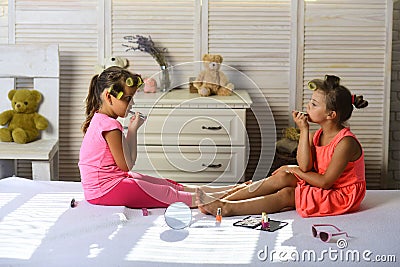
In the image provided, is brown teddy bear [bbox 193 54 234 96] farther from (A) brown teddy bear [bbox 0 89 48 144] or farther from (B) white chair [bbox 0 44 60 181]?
(A) brown teddy bear [bbox 0 89 48 144]

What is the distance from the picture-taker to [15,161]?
4039 millimetres

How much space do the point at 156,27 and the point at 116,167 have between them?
4.75ft

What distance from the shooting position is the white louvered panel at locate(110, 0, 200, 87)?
3.96 metres

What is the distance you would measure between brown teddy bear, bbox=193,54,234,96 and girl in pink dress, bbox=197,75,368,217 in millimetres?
332

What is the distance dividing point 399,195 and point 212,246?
108 cm

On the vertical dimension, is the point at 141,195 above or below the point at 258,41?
below

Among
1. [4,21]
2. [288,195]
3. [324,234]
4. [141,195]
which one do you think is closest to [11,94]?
[4,21]

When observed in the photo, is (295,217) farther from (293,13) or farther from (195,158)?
(293,13)

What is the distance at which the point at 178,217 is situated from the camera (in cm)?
244

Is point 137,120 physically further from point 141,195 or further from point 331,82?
point 331,82

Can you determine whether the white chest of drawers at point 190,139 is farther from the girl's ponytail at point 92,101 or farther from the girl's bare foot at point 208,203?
the girl's ponytail at point 92,101

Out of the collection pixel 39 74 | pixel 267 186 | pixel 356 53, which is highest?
pixel 356 53

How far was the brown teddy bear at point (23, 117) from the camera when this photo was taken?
150 inches

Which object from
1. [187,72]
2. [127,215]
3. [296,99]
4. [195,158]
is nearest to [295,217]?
[195,158]
